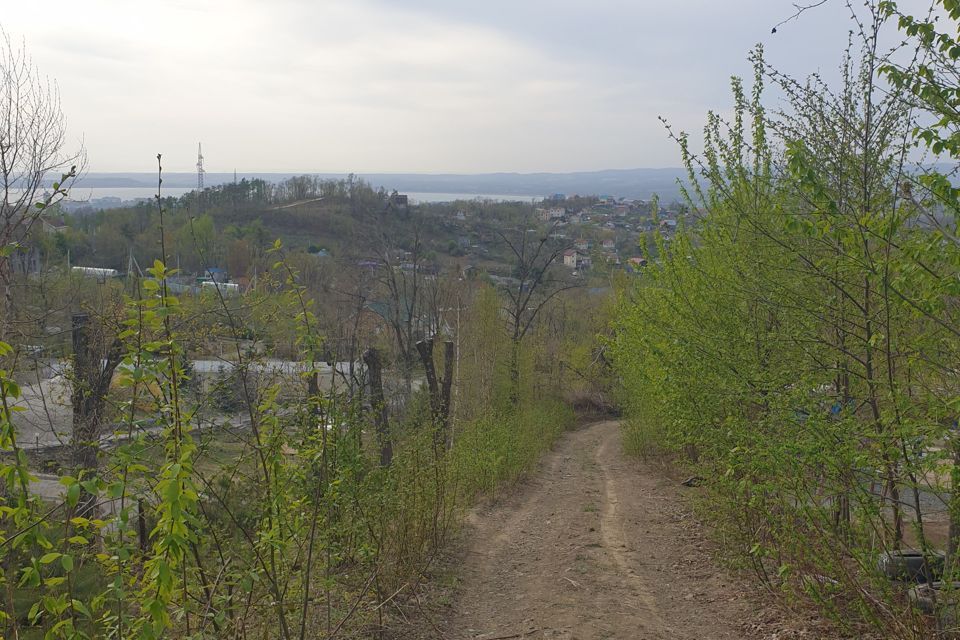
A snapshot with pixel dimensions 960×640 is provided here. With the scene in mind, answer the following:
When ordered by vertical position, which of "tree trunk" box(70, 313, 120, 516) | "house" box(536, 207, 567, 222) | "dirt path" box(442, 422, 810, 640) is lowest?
"dirt path" box(442, 422, 810, 640)

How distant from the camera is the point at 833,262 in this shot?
477 cm

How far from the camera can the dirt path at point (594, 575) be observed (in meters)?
6.41

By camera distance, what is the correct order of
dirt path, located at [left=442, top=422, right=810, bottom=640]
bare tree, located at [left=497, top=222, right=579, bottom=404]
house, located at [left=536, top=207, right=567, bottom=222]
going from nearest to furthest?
dirt path, located at [left=442, top=422, right=810, bottom=640], bare tree, located at [left=497, top=222, right=579, bottom=404], house, located at [left=536, top=207, right=567, bottom=222]

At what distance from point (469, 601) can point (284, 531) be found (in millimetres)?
3961

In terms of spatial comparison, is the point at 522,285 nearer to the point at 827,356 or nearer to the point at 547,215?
the point at 827,356

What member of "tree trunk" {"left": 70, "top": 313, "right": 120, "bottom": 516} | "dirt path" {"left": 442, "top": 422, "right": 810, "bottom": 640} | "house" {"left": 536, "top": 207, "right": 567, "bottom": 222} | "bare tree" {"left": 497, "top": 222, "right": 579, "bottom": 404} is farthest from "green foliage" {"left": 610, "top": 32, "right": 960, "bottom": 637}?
"house" {"left": 536, "top": 207, "right": 567, "bottom": 222}

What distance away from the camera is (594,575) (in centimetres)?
787

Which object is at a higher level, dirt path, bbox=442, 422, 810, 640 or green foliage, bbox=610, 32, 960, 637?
green foliage, bbox=610, 32, 960, 637

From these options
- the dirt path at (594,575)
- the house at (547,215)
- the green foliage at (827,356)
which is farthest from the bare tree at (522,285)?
the house at (547,215)

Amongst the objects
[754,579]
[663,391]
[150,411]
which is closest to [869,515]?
[754,579]

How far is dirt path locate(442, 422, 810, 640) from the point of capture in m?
6.41

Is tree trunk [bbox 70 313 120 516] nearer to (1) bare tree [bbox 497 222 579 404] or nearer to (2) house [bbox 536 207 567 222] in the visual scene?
(1) bare tree [bbox 497 222 579 404]

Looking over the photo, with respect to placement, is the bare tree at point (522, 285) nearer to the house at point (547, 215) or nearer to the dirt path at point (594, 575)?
the dirt path at point (594, 575)

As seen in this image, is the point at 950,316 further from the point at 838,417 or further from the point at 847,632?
the point at 847,632
